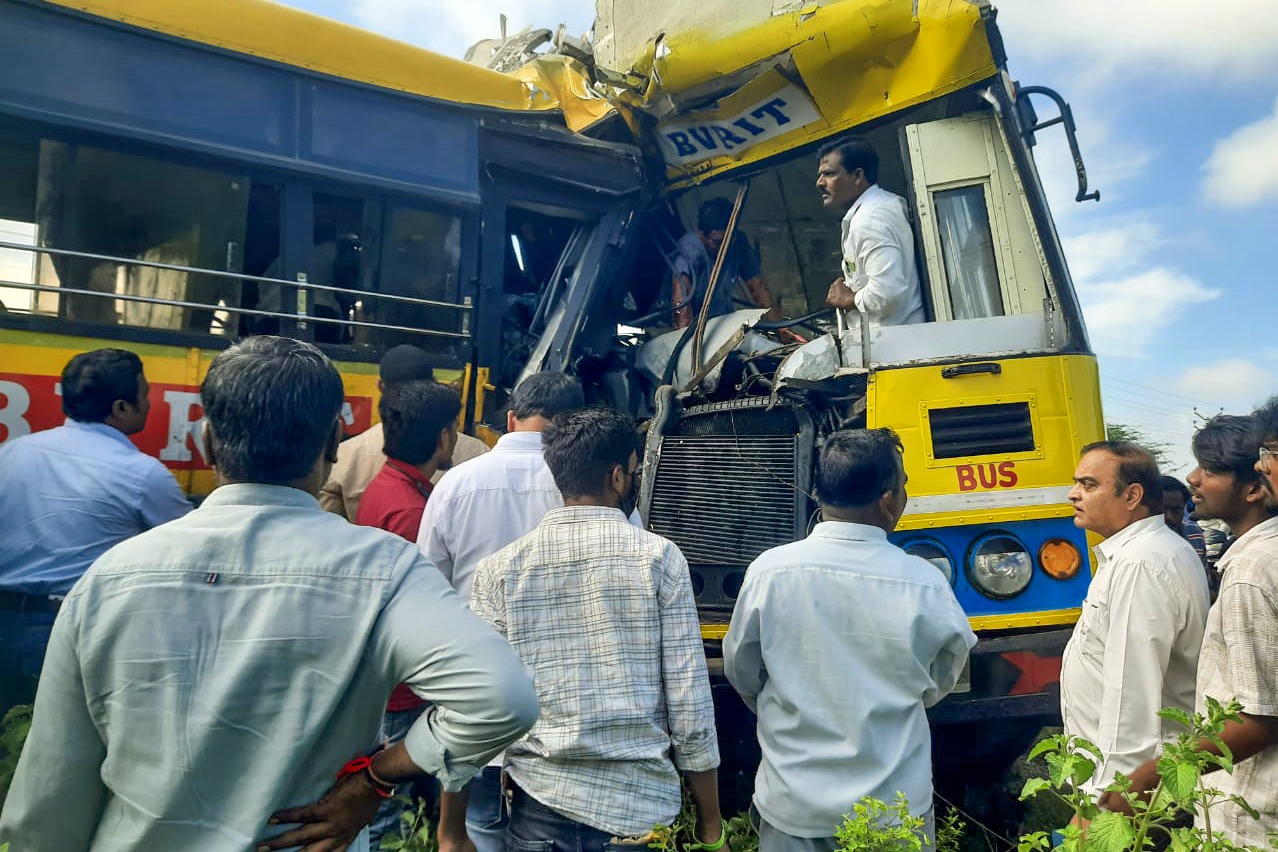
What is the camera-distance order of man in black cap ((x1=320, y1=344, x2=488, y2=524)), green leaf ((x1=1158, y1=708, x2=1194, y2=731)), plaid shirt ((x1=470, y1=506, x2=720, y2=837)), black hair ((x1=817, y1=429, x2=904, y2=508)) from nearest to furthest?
green leaf ((x1=1158, y1=708, x2=1194, y2=731)) → plaid shirt ((x1=470, y1=506, x2=720, y2=837)) → black hair ((x1=817, y1=429, x2=904, y2=508)) → man in black cap ((x1=320, y1=344, x2=488, y2=524))

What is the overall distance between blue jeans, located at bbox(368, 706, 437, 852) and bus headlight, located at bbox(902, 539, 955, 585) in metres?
1.67

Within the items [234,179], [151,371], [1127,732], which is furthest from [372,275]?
[1127,732]

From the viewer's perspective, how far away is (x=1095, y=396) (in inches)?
125

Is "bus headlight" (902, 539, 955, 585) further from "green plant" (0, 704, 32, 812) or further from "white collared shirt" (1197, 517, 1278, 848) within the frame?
"green plant" (0, 704, 32, 812)

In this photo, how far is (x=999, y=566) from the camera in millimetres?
3064

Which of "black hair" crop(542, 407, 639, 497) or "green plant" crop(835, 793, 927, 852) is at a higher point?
"black hair" crop(542, 407, 639, 497)

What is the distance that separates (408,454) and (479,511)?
35cm

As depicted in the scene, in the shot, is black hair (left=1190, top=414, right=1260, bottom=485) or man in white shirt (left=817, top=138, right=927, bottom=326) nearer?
black hair (left=1190, top=414, right=1260, bottom=485)

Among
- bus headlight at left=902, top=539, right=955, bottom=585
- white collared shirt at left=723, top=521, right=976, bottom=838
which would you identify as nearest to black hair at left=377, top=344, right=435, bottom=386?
white collared shirt at left=723, top=521, right=976, bottom=838

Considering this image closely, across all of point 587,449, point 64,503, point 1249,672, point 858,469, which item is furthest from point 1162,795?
point 64,503

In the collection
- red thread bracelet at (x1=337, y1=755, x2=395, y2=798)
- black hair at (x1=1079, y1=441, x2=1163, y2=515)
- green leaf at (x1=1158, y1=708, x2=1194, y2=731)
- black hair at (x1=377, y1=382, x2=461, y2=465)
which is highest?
black hair at (x1=377, y1=382, x2=461, y2=465)

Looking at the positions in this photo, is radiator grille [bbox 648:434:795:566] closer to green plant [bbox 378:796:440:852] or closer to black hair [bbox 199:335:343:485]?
green plant [bbox 378:796:440:852]

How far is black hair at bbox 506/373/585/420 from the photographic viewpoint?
2.68 m

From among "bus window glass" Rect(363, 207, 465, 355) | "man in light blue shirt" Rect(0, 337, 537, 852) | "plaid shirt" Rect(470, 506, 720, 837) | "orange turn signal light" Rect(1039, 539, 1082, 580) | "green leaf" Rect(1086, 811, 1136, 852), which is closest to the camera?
"man in light blue shirt" Rect(0, 337, 537, 852)
